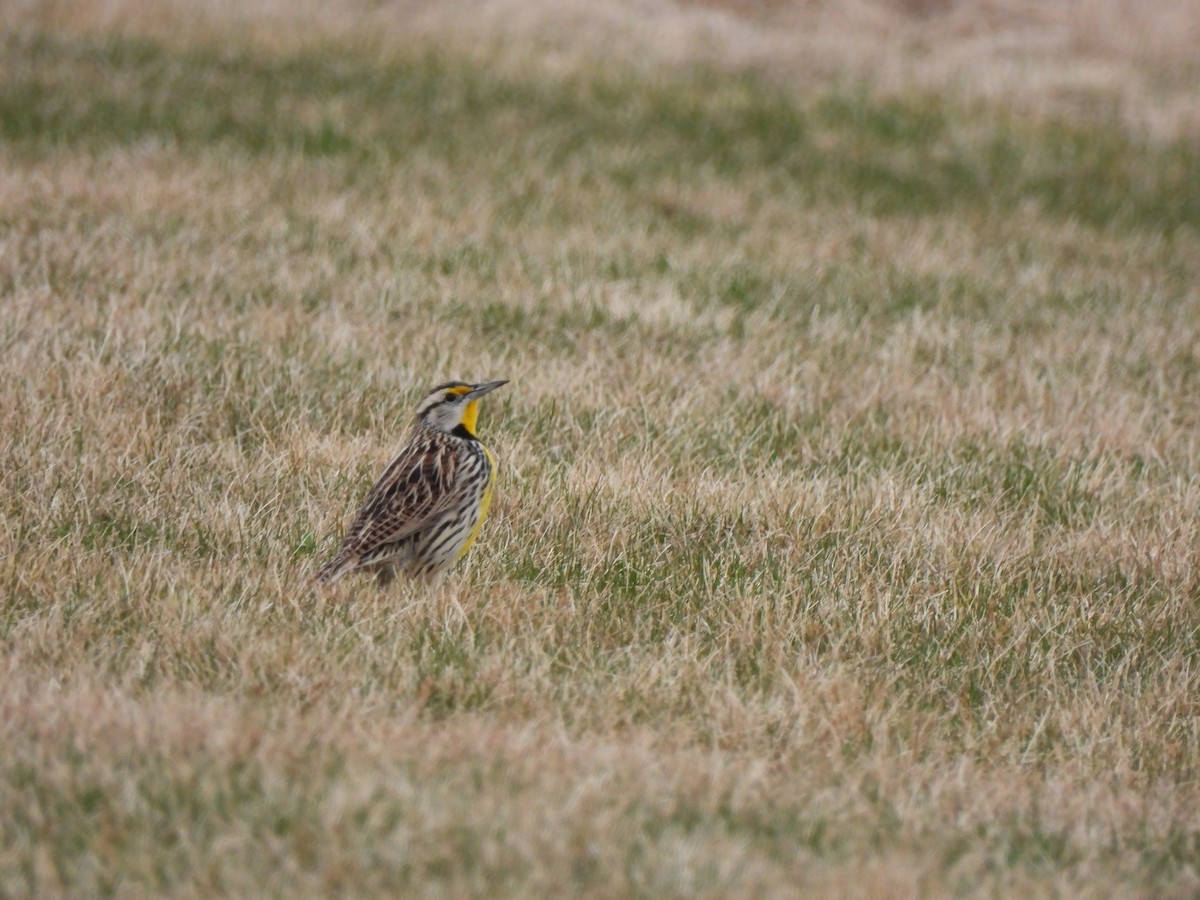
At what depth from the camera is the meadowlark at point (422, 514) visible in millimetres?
5340

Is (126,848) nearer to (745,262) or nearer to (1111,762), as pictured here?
(1111,762)

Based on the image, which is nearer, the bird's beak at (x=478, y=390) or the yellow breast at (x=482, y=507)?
the yellow breast at (x=482, y=507)

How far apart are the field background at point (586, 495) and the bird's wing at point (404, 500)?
0.61 ft

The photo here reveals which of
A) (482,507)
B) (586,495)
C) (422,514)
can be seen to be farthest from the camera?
(586,495)

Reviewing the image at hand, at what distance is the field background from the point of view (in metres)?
3.96

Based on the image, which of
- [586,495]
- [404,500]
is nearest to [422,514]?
[404,500]

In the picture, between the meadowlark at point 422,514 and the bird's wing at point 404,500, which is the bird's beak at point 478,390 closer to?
the meadowlark at point 422,514

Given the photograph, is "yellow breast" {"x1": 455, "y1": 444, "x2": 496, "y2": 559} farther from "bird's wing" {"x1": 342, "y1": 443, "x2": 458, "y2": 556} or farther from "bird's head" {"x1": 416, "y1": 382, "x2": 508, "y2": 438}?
"bird's head" {"x1": 416, "y1": 382, "x2": 508, "y2": 438}

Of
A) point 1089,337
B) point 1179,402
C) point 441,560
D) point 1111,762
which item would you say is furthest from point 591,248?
point 1111,762

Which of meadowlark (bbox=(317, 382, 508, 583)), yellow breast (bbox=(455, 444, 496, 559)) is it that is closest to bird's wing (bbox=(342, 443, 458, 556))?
meadowlark (bbox=(317, 382, 508, 583))

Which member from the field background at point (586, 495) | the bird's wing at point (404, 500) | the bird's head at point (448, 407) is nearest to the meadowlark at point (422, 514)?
the bird's wing at point (404, 500)

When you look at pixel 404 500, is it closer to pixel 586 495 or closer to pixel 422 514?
pixel 422 514

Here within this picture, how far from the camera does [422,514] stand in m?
5.37

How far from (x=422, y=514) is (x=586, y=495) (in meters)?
1.11
